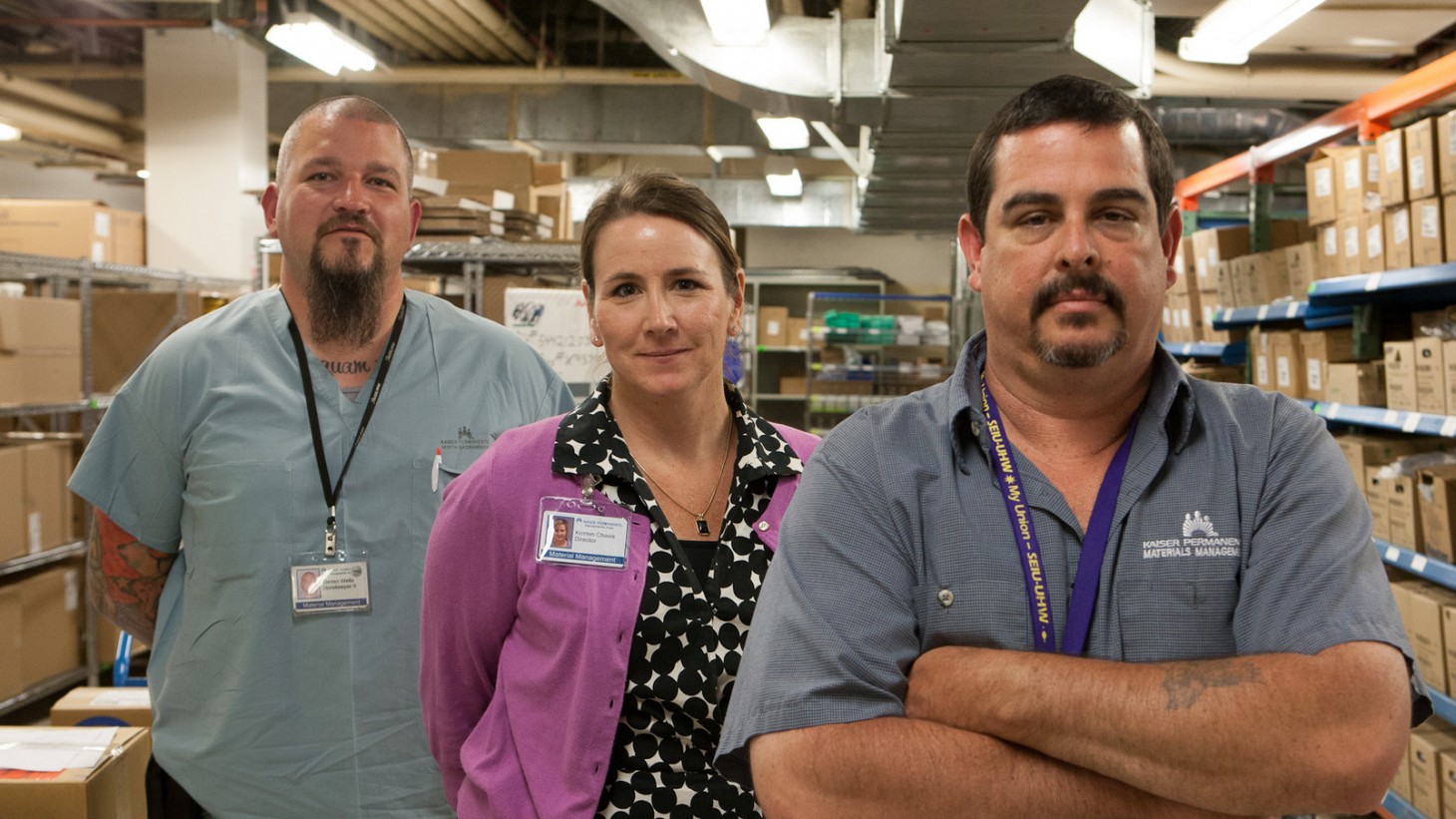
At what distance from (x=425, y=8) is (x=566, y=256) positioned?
3247mm

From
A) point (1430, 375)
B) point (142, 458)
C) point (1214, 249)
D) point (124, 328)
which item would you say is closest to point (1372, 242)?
point (1430, 375)

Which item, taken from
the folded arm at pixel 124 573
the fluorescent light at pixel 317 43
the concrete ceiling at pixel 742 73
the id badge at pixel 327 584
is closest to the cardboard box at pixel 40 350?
the fluorescent light at pixel 317 43

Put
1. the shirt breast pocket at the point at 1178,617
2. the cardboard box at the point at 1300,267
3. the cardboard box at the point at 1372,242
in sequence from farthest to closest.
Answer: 1. the cardboard box at the point at 1300,267
2. the cardboard box at the point at 1372,242
3. the shirt breast pocket at the point at 1178,617

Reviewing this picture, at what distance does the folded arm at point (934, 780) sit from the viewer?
3.68ft

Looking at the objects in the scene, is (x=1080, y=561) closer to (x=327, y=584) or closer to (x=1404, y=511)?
(x=327, y=584)

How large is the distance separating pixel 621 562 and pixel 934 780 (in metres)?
0.59

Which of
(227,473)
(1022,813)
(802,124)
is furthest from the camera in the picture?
(802,124)

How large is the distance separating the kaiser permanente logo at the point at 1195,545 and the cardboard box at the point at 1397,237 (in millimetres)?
3065

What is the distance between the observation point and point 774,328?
11.7 metres

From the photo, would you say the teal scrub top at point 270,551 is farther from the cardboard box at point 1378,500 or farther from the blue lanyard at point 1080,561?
the cardboard box at point 1378,500

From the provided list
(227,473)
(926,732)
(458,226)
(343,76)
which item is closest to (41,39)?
(343,76)

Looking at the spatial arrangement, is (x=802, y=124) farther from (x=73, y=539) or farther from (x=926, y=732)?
(x=926, y=732)

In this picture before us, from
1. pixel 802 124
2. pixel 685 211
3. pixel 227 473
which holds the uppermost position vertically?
pixel 802 124

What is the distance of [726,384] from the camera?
6.25 ft
